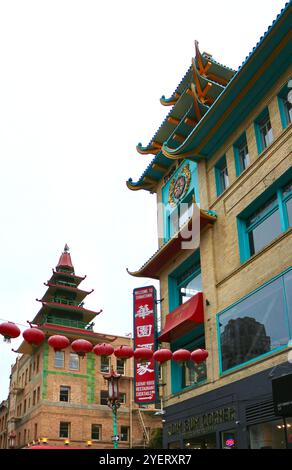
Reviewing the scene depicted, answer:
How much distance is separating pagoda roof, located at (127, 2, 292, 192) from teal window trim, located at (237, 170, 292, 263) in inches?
153

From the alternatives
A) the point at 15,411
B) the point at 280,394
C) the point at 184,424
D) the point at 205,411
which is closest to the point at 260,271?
the point at 280,394

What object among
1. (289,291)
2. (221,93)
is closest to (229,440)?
(289,291)

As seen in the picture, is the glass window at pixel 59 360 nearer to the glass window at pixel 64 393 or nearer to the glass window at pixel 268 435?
the glass window at pixel 64 393

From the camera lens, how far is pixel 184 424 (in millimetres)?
21203

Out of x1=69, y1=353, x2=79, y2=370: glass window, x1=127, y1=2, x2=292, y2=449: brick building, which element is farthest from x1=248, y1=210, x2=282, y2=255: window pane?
x1=69, y1=353, x2=79, y2=370: glass window

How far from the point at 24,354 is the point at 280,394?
43.3 m

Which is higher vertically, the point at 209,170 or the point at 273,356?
the point at 209,170

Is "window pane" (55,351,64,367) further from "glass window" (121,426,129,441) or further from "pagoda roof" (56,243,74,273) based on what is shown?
"pagoda roof" (56,243,74,273)

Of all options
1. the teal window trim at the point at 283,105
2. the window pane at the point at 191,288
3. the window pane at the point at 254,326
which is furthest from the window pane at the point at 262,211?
the window pane at the point at 191,288

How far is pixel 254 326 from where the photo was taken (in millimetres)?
17859

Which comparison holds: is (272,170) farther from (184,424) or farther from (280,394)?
(184,424)

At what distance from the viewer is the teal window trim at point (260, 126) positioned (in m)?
19.4

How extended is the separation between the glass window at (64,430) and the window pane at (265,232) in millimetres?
31875
